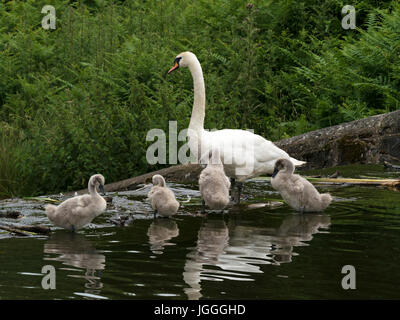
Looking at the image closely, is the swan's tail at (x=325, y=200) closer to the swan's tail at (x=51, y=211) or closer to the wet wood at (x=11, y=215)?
the swan's tail at (x=51, y=211)

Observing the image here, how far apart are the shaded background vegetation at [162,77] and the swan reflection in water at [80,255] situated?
14.3 feet

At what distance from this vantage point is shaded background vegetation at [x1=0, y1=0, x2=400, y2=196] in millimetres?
11617

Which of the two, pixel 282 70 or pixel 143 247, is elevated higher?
pixel 282 70

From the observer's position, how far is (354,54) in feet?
48.0

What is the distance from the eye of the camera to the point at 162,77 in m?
13.6

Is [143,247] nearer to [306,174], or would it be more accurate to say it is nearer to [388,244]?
[388,244]

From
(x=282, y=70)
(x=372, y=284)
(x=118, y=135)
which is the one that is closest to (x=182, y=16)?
(x=282, y=70)

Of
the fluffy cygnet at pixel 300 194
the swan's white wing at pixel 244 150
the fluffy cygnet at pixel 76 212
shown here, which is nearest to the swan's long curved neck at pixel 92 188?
the fluffy cygnet at pixel 76 212

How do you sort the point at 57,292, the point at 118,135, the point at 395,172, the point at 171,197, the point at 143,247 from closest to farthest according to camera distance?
the point at 57,292 → the point at 143,247 → the point at 171,197 → the point at 395,172 → the point at 118,135

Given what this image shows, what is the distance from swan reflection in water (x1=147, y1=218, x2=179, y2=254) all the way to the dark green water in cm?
1

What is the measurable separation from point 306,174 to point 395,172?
127 centimetres

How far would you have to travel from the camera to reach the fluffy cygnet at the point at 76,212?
716 cm

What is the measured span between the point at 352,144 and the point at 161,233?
5.26m

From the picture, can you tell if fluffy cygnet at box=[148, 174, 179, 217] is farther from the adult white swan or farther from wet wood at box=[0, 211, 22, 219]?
wet wood at box=[0, 211, 22, 219]
